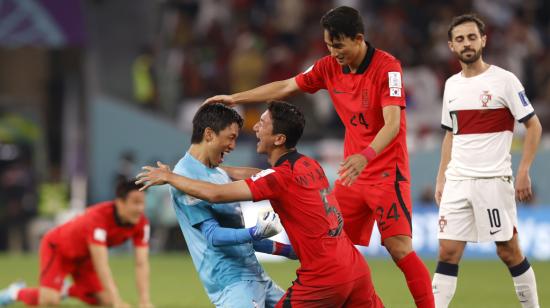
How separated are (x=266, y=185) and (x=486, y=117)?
2259 mm

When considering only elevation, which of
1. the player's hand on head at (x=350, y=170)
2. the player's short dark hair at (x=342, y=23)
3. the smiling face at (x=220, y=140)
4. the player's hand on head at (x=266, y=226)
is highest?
the player's short dark hair at (x=342, y=23)

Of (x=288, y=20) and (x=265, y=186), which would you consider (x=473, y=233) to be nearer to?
(x=265, y=186)

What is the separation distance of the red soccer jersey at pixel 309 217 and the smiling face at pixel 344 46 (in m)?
1.10

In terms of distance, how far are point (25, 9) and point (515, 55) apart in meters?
8.04

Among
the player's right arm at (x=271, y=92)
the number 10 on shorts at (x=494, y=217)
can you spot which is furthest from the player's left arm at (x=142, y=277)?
the number 10 on shorts at (x=494, y=217)

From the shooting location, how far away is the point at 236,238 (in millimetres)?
6418

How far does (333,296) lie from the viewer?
6332 mm

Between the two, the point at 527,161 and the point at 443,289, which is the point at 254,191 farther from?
→ the point at 527,161

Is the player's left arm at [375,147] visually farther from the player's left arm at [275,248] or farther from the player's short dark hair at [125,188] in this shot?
the player's short dark hair at [125,188]

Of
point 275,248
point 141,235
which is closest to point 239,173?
point 275,248

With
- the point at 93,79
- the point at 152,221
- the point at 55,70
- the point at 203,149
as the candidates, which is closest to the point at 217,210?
the point at 203,149

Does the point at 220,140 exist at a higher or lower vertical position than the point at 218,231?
higher

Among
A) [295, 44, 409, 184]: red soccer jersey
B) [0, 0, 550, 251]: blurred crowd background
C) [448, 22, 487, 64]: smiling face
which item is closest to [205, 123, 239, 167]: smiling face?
[295, 44, 409, 184]: red soccer jersey

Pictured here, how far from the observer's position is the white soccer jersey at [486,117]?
7.81 meters
